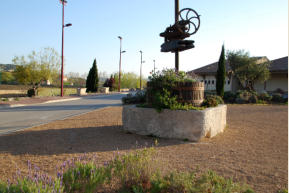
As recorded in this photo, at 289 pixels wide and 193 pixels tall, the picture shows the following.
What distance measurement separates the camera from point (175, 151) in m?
4.48

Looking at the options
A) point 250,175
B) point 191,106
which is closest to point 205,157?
point 250,175

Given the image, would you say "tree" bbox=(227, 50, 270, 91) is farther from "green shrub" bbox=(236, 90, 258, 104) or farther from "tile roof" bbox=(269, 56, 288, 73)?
"green shrub" bbox=(236, 90, 258, 104)

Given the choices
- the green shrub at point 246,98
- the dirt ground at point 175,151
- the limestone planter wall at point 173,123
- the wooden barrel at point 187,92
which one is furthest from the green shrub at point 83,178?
the green shrub at point 246,98

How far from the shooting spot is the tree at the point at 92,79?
115 ft

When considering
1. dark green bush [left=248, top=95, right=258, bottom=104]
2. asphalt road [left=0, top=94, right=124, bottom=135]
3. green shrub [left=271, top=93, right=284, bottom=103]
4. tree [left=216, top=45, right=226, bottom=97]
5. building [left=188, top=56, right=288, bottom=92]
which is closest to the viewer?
asphalt road [left=0, top=94, right=124, bottom=135]

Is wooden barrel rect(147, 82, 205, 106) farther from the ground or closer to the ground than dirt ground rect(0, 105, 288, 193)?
farther from the ground

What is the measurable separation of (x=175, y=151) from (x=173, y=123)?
103 cm

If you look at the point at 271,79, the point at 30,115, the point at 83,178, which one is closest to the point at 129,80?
the point at 271,79

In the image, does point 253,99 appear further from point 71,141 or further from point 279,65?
point 71,141

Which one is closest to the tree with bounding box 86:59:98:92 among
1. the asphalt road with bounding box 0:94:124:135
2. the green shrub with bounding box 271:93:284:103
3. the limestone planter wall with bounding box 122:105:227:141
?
the asphalt road with bounding box 0:94:124:135

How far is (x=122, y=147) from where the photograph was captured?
4668mm

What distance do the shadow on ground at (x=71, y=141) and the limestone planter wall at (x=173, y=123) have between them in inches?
8.8

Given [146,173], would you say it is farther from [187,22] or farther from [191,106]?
[187,22]

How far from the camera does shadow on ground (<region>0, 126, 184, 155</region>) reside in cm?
444
